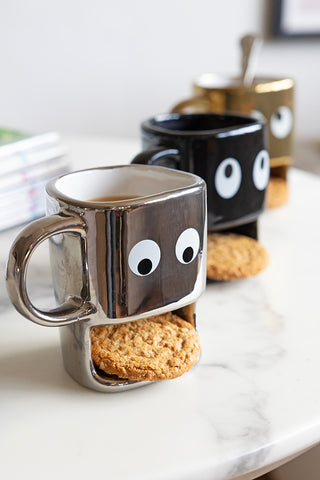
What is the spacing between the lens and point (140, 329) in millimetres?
480

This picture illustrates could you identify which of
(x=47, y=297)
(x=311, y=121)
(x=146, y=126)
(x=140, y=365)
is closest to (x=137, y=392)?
(x=140, y=365)

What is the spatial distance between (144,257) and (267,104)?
0.47m

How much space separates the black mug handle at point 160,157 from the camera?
57 centimetres

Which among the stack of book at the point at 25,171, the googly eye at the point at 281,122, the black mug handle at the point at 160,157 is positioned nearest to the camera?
the black mug handle at the point at 160,157

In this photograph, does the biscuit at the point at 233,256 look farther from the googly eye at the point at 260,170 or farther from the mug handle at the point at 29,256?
the mug handle at the point at 29,256

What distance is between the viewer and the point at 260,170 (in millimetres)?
633

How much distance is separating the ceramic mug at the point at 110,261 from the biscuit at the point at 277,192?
40 cm

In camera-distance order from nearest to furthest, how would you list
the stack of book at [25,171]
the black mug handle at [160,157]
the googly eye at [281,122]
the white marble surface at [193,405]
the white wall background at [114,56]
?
the white marble surface at [193,405] → the black mug handle at [160,157] → the stack of book at [25,171] → the googly eye at [281,122] → the white wall background at [114,56]

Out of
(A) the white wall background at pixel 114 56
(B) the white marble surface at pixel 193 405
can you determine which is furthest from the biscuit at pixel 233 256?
(A) the white wall background at pixel 114 56

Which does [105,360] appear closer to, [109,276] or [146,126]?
[109,276]

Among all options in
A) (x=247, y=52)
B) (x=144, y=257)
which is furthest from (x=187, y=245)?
(x=247, y=52)

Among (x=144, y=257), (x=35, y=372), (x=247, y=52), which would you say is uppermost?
(x=247, y=52)

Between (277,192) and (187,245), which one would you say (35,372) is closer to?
(187,245)

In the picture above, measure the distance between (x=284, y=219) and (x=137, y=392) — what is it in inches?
16.8
